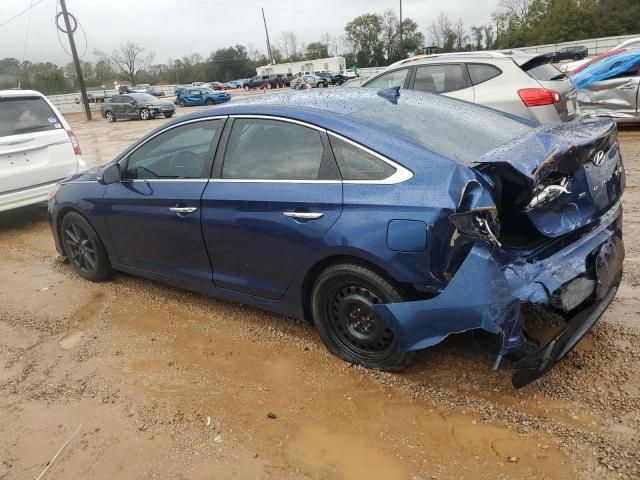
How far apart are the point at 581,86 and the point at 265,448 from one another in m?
9.69

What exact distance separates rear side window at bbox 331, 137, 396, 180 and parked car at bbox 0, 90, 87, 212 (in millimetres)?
5255

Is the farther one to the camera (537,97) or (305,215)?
(537,97)

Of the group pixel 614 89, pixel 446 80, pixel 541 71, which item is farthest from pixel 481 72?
pixel 614 89

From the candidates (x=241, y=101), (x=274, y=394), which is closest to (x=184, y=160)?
(x=241, y=101)

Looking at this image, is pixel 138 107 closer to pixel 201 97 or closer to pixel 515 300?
pixel 201 97

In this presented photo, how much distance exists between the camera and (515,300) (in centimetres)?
246

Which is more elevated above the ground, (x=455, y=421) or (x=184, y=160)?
(x=184, y=160)

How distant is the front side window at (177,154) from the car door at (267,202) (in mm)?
167

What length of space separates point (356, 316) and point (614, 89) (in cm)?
864

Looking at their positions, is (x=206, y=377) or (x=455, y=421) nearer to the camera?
(x=455, y=421)

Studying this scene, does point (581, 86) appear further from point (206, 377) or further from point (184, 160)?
point (206, 377)

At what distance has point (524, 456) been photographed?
2.41 meters

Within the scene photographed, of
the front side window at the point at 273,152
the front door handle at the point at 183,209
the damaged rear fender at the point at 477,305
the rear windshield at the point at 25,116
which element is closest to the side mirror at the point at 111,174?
the front door handle at the point at 183,209

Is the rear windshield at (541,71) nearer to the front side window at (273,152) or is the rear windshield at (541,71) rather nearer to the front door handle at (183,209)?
the front side window at (273,152)
